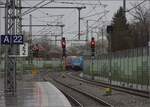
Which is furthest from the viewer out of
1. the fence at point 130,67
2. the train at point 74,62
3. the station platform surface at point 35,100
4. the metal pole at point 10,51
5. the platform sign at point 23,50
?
the train at point 74,62

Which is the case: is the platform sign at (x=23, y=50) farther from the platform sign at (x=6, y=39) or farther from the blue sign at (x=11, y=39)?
the platform sign at (x=6, y=39)

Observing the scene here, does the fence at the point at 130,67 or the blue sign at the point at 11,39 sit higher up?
the blue sign at the point at 11,39

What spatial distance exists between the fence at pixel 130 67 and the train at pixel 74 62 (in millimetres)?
42197

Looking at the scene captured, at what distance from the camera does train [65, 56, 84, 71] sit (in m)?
108

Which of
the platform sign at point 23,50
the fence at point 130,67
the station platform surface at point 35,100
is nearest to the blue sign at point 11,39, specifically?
the platform sign at point 23,50

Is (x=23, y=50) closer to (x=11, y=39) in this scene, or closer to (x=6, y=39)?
(x=11, y=39)

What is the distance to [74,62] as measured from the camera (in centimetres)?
10981

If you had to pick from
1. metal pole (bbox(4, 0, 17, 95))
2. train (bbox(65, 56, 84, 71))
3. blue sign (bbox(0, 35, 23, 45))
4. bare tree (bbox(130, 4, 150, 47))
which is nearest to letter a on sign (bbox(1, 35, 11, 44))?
blue sign (bbox(0, 35, 23, 45))

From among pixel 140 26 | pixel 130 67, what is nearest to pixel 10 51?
pixel 130 67

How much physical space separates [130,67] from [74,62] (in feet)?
203

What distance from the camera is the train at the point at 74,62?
108 metres

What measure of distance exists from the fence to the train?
138 ft

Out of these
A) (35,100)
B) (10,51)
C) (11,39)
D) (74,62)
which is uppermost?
(11,39)

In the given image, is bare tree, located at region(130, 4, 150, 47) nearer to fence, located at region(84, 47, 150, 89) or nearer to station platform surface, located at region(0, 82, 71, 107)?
fence, located at region(84, 47, 150, 89)
